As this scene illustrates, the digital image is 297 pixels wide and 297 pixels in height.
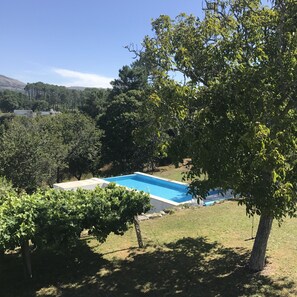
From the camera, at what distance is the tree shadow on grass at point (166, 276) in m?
7.64

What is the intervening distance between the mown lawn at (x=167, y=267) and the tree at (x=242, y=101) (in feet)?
7.26

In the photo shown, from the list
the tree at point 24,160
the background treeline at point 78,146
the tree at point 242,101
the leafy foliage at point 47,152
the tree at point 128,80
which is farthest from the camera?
the tree at point 128,80

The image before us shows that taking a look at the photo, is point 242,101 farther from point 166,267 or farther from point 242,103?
point 166,267

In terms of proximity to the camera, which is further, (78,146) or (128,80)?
(128,80)

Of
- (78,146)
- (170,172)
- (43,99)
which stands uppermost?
(43,99)

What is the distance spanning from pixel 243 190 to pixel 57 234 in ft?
15.4

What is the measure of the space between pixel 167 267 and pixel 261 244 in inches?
99.1

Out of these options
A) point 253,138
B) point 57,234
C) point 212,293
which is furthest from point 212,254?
point 253,138

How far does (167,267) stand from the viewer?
9.01 meters

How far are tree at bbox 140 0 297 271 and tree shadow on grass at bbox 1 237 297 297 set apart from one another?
80.6 inches

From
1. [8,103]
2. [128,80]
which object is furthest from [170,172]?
[8,103]

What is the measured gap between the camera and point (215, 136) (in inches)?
255

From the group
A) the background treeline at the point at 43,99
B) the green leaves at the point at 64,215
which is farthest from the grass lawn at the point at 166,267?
the background treeline at the point at 43,99

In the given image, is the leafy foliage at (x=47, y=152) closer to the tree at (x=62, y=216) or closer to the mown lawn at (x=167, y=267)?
the mown lawn at (x=167, y=267)
